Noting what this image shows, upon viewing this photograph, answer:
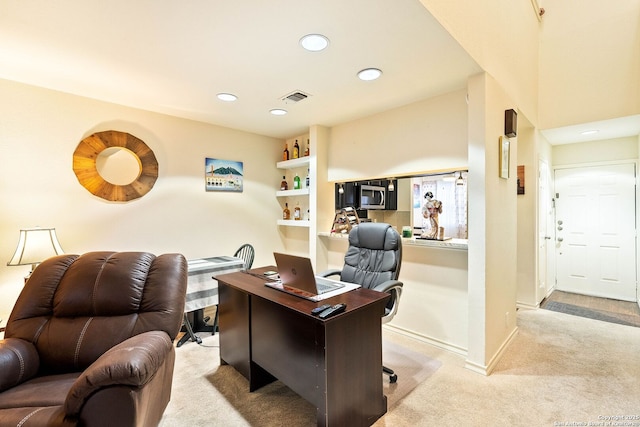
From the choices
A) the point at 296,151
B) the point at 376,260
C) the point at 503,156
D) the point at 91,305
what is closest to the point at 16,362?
the point at 91,305

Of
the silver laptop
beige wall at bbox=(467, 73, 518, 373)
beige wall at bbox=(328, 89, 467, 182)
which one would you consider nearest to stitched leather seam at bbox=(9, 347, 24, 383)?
the silver laptop

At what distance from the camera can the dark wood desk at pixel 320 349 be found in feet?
4.91

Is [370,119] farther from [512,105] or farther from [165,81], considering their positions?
[165,81]

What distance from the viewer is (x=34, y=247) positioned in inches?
85.1

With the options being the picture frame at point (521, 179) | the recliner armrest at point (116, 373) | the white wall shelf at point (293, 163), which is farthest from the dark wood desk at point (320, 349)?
the picture frame at point (521, 179)

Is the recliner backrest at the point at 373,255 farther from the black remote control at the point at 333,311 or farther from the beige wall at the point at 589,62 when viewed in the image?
the beige wall at the point at 589,62

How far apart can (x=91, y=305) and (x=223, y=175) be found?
2.28 meters

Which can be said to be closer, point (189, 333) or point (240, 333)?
point (240, 333)

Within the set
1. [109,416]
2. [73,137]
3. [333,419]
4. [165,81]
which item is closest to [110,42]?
[165,81]

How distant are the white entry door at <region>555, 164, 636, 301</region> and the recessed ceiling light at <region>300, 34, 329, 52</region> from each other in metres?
4.47

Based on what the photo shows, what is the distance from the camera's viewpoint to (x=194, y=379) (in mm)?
2191

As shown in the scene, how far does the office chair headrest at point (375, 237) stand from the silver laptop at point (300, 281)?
537mm

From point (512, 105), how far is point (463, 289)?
1826mm

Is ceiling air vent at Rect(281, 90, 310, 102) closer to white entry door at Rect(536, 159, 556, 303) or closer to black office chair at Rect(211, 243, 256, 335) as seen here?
black office chair at Rect(211, 243, 256, 335)
